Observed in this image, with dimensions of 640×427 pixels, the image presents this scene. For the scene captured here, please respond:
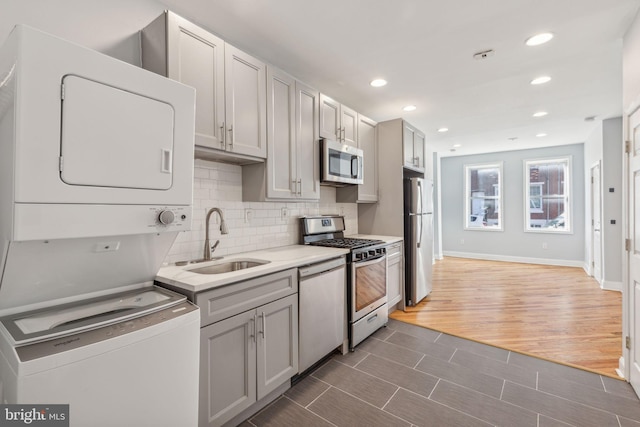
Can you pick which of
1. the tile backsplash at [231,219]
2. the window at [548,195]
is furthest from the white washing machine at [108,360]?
the window at [548,195]

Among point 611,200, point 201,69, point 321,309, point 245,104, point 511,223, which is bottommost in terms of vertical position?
point 321,309

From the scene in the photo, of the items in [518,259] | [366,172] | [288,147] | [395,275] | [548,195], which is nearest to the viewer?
[288,147]

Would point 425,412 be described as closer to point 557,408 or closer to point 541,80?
point 557,408

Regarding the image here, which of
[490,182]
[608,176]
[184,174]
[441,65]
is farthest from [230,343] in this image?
[490,182]

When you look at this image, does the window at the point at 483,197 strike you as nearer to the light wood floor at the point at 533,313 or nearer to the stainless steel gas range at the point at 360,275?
the light wood floor at the point at 533,313

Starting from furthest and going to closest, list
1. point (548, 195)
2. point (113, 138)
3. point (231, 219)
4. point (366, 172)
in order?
point (548, 195) → point (366, 172) → point (231, 219) → point (113, 138)

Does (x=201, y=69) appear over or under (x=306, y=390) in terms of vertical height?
over

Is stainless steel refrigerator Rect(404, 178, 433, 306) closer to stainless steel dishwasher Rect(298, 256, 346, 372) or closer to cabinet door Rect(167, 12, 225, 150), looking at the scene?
stainless steel dishwasher Rect(298, 256, 346, 372)

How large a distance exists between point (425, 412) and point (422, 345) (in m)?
0.95

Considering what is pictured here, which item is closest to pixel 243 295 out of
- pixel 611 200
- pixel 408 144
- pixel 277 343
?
pixel 277 343

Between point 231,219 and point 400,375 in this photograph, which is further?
point 231,219

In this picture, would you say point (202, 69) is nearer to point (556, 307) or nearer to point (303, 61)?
point (303, 61)

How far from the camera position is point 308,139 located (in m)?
2.70

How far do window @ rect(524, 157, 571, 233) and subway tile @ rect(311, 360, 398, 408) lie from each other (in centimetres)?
604
